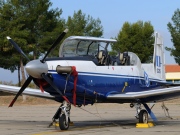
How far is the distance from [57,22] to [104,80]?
32559 millimetres

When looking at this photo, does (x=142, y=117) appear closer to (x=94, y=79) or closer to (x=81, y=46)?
(x=94, y=79)

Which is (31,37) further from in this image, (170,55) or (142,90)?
(142,90)

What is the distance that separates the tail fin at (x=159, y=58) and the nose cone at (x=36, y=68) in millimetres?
7417

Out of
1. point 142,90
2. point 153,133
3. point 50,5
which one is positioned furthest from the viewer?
point 50,5

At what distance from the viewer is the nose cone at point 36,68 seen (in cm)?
1463

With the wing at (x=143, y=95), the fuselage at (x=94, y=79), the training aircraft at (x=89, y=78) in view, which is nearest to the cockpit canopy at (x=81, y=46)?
the training aircraft at (x=89, y=78)

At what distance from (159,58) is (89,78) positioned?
20.9ft

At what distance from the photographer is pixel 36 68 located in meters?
14.7

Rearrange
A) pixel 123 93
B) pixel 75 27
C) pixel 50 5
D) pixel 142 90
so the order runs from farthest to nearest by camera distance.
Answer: pixel 75 27 < pixel 50 5 < pixel 142 90 < pixel 123 93

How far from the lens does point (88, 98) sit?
54.7 feet

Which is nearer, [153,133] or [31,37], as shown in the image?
[153,133]

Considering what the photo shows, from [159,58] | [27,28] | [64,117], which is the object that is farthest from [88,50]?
[27,28]

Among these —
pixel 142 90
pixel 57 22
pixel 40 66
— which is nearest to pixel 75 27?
pixel 57 22

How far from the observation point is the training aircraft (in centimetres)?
1541
